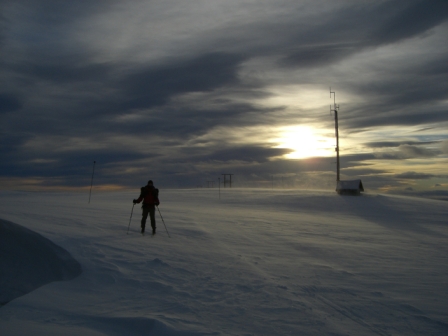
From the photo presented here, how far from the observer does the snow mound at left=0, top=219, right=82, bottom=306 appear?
28.0 feet

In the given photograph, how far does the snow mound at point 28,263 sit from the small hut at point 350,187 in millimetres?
32025

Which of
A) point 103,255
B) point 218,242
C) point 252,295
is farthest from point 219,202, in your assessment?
point 252,295

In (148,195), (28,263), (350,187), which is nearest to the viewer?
(28,263)

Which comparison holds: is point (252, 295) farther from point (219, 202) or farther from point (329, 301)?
point (219, 202)

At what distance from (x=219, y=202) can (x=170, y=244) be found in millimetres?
A: 22647

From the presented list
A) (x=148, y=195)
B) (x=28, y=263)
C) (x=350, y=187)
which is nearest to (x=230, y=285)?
(x=28, y=263)

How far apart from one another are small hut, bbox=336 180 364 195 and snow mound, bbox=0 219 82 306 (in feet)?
105

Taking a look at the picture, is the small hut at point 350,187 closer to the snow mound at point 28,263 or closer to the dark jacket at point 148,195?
the dark jacket at point 148,195

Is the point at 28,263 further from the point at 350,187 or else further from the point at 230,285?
the point at 350,187

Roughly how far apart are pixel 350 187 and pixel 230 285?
1263 inches

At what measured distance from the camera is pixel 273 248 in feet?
43.0

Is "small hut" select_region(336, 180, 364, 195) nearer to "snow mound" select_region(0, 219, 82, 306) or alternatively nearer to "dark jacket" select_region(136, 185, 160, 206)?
"dark jacket" select_region(136, 185, 160, 206)

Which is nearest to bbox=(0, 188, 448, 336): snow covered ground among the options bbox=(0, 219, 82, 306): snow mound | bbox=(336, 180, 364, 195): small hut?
bbox=(0, 219, 82, 306): snow mound

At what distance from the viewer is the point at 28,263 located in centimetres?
990
